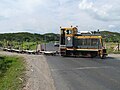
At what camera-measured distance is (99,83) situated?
16.9 m

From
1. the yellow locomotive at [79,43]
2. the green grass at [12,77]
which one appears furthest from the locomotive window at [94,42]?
the green grass at [12,77]

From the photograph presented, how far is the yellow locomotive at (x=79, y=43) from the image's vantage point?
42.3 meters

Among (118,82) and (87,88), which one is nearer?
(87,88)

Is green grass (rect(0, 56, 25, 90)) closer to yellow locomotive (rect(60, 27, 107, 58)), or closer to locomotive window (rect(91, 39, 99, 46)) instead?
yellow locomotive (rect(60, 27, 107, 58))

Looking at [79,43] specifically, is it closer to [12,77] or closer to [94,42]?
[94,42]

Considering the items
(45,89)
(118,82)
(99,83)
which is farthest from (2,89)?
(118,82)

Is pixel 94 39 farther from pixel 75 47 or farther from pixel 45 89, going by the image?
pixel 45 89

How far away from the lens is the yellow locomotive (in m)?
42.3

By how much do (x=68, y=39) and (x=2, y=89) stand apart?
27.3 m

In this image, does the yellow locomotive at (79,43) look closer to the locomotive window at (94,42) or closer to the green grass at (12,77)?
the locomotive window at (94,42)

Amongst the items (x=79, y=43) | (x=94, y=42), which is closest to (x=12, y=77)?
(x=79, y=43)

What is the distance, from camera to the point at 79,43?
4312 cm

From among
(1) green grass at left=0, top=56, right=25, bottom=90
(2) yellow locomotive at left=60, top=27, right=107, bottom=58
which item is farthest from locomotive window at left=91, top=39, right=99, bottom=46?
(1) green grass at left=0, top=56, right=25, bottom=90

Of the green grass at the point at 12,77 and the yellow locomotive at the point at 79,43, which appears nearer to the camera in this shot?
the green grass at the point at 12,77
